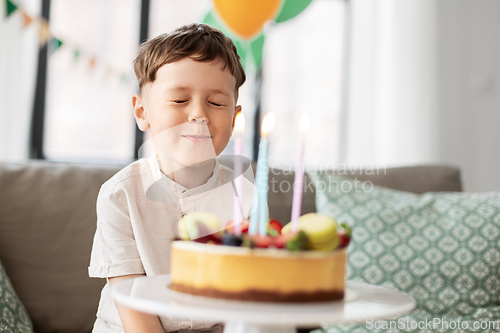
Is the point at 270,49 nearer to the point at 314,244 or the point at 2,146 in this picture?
the point at 2,146

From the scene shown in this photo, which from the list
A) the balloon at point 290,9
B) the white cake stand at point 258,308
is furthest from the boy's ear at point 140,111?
the balloon at point 290,9

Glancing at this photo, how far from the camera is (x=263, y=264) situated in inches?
22.2

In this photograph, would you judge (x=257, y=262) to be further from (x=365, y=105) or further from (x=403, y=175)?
(x=365, y=105)

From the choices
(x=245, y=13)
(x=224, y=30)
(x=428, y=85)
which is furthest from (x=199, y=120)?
(x=428, y=85)

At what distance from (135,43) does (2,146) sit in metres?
1.20

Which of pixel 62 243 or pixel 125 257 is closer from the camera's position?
pixel 125 257

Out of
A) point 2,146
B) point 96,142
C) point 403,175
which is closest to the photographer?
point 403,175

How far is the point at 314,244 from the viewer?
1.96 feet

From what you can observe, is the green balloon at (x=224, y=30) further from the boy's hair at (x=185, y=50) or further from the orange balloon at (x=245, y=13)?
the boy's hair at (x=185, y=50)

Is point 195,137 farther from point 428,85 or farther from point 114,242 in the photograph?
point 428,85

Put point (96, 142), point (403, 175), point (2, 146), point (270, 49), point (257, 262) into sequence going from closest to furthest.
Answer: point (257, 262)
point (403, 175)
point (2, 146)
point (96, 142)
point (270, 49)

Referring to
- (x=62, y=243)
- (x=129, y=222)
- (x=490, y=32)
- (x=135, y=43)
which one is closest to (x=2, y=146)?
(x=135, y=43)

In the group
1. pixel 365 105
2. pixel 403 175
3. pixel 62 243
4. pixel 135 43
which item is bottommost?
pixel 62 243

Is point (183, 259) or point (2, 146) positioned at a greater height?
point (2, 146)
